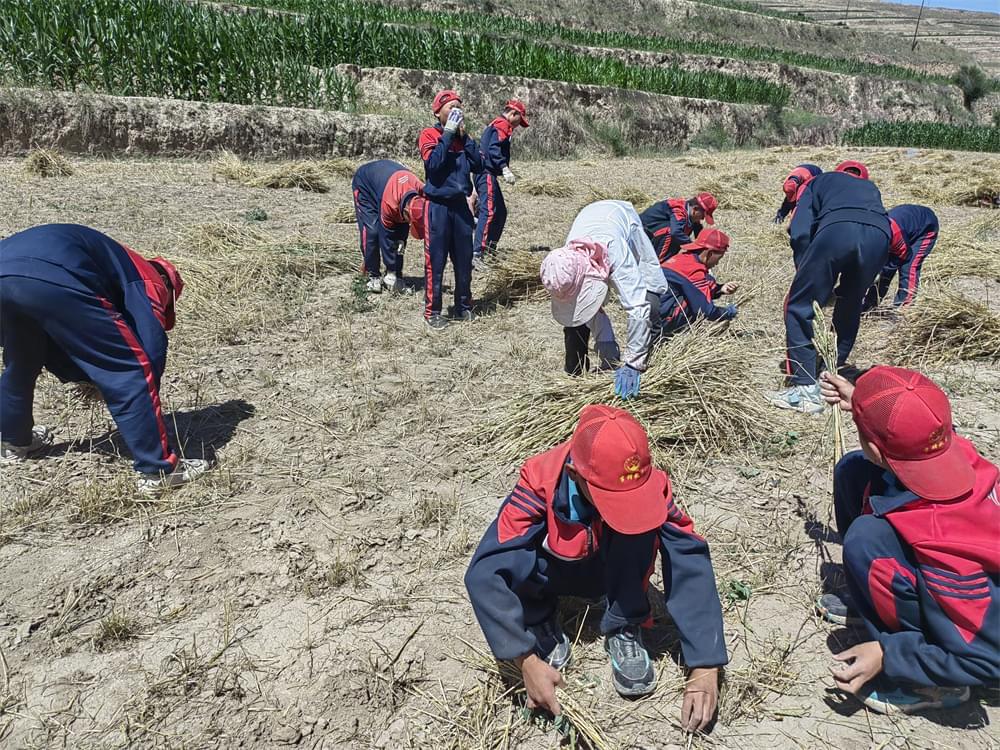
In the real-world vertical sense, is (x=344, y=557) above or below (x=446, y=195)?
below

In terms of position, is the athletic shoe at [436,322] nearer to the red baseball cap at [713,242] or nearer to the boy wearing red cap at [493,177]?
the boy wearing red cap at [493,177]

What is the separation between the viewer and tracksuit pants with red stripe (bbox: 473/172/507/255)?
6147 millimetres

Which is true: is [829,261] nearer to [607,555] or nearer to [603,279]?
[603,279]

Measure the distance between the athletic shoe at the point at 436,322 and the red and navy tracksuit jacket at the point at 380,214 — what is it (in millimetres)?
822

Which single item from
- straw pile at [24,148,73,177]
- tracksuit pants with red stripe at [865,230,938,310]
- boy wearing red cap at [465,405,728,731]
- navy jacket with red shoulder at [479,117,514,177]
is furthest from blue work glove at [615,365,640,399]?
straw pile at [24,148,73,177]

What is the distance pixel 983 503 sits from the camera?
71.4 inches

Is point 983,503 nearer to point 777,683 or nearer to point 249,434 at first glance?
point 777,683

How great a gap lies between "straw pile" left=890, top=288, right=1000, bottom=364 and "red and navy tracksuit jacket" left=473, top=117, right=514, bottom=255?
3.51m

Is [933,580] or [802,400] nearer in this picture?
[933,580]

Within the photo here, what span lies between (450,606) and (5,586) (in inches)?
64.8

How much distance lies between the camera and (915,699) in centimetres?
196

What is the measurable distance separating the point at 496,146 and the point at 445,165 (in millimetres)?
1749

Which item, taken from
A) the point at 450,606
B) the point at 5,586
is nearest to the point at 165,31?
the point at 5,586

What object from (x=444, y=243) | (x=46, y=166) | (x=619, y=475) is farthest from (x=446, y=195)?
(x=46, y=166)
